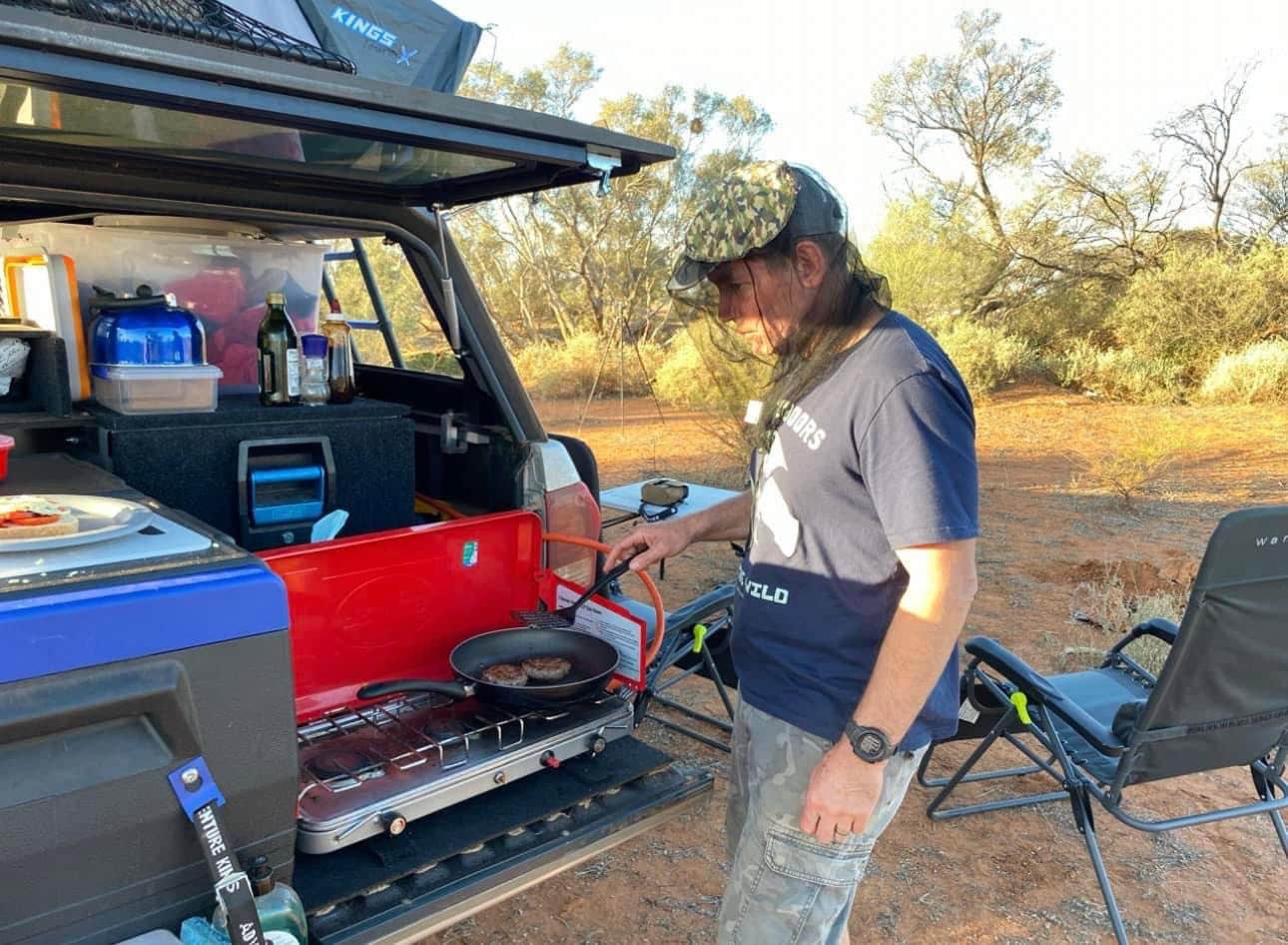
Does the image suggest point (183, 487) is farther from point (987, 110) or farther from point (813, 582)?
point (987, 110)

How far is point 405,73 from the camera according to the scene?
556 cm

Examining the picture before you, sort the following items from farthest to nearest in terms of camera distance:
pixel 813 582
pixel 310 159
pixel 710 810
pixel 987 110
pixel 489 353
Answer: pixel 987 110 < pixel 710 810 < pixel 489 353 < pixel 310 159 < pixel 813 582

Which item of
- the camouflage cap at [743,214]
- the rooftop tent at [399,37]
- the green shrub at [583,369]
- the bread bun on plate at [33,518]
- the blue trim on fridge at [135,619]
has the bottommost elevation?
the green shrub at [583,369]

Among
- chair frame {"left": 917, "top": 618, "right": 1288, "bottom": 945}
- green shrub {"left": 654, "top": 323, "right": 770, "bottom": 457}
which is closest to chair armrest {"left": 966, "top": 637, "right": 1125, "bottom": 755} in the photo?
chair frame {"left": 917, "top": 618, "right": 1288, "bottom": 945}

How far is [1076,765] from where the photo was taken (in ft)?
9.89

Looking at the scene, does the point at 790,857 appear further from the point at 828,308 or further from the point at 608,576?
the point at 828,308

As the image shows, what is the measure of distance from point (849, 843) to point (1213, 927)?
6.38ft

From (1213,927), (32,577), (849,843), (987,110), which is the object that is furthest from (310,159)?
(987,110)

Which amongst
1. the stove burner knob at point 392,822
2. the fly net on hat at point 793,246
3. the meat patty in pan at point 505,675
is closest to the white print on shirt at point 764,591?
the fly net on hat at point 793,246

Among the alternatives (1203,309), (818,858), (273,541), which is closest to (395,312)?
(273,541)

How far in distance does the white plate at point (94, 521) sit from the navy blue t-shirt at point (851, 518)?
116cm

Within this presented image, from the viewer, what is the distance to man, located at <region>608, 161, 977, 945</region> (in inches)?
63.5

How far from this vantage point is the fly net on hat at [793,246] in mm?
1740

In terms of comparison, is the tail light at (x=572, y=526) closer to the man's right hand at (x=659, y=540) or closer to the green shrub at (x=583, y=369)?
the man's right hand at (x=659, y=540)
